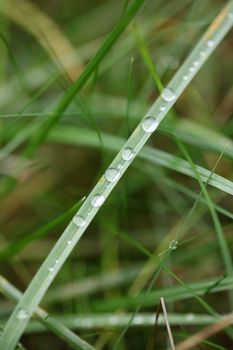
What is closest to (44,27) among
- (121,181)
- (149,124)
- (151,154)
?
(121,181)

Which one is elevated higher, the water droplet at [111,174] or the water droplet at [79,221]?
the water droplet at [111,174]

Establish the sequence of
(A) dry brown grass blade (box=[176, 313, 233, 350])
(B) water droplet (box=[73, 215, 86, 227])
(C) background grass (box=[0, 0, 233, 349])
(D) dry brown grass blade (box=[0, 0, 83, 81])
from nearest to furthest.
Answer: (B) water droplet (box=[73, 215, 86, 227]) < (A) dry brown grass blade (box=[176, 313, 233, 350]) < (C) background grass (box=[0, 0, 233, 349]) < (D) dry brown grass blade (box=[0, 0, 83, 81])

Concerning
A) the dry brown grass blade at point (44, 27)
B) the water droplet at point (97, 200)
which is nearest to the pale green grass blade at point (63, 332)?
the water droplet at point (97, 200)

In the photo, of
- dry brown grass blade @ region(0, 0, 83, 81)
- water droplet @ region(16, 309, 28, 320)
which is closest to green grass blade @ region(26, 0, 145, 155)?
water droplet @ region(16, 309, 28, 320)

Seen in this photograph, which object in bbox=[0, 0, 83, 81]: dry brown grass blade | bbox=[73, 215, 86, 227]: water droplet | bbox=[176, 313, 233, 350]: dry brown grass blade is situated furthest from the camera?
bbox=[0, 0, 83, 81]: dry brown grass blade

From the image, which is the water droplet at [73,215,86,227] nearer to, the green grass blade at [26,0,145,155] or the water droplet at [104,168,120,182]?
the water droplet at [104,168,120,182]

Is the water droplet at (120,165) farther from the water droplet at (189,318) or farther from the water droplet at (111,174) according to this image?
the water droplet at (189,318)

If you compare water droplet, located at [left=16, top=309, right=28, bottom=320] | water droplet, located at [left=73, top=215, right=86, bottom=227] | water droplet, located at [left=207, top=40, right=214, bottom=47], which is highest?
water droplet, located at [left=207, top=40, right=214, bottom=47]
